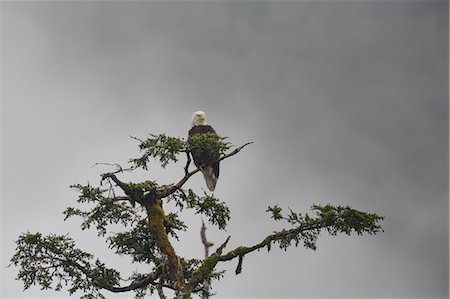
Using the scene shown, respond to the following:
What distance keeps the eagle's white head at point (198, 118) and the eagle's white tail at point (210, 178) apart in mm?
1880

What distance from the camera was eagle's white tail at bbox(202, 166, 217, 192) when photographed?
843 inches

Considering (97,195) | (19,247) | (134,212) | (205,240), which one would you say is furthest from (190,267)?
(19,247)

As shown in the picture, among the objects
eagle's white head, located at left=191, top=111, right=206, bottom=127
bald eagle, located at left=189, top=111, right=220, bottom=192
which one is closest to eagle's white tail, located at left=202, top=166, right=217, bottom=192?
bald eagle, located at left=189, top=111, right=220, bottom=192

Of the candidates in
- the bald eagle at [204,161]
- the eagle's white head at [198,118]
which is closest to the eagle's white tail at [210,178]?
the bald eagle at [204,161]

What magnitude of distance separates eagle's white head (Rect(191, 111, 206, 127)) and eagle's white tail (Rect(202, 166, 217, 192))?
6.17 feet

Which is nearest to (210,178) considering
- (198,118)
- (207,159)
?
(198,118)

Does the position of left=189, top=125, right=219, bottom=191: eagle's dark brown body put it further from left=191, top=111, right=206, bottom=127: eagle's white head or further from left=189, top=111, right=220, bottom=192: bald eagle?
left=191, top=111, right=206, bottom=127: eagle's white head

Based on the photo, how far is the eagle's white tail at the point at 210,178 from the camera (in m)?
21.4

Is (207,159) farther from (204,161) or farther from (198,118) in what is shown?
(198,118)

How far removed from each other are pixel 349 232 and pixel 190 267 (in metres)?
4.83

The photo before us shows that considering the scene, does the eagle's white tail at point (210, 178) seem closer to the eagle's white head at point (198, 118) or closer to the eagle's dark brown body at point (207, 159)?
the eagle's dark brown body at point (207, 159)

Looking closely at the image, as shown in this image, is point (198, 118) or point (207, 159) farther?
point (198, 118)

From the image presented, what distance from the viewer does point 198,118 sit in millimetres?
22406

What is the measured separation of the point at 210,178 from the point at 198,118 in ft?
7.05
